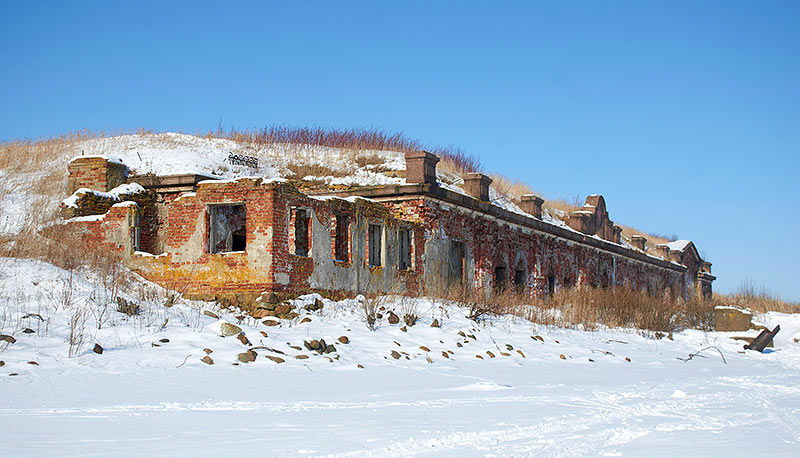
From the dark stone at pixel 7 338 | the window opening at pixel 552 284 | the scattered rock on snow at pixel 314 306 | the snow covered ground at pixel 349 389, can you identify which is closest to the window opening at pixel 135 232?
the snow covered ground at pixel 349 389

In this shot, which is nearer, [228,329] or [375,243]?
[228,329]

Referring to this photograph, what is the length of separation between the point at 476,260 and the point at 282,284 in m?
8.64

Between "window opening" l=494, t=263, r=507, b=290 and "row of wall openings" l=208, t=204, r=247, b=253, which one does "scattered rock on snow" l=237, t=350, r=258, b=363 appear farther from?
"window opening" l=494, t=263, r=507, b=290

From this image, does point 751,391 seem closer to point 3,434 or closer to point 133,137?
point 3,434

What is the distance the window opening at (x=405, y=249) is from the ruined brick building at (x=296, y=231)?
0.08ft

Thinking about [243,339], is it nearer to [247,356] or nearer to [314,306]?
[247,356]

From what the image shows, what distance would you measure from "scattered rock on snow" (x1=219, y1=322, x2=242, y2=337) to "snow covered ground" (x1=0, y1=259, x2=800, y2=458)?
162 mm

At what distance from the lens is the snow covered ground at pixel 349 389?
6078 mm

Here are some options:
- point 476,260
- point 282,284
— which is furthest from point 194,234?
point 476,260

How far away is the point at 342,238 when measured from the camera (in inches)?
667

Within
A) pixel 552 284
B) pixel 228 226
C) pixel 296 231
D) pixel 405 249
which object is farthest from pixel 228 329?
Result: pixel 552 284

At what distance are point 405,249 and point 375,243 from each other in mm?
1456

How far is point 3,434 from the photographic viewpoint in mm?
5898

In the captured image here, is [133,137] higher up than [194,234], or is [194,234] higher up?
[133,137]
